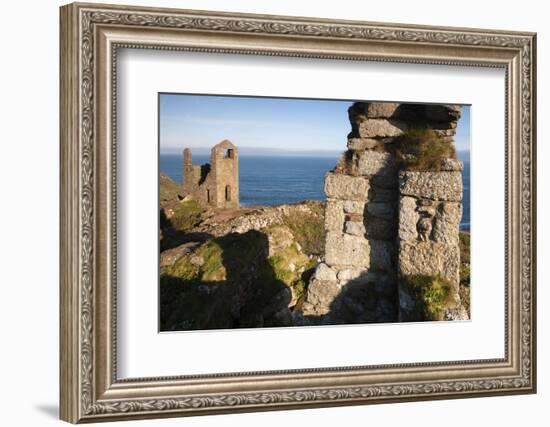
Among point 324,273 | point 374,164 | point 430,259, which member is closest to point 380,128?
point 374,164

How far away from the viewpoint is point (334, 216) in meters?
9.57

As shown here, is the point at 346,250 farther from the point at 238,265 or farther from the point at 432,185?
the point at 238,265

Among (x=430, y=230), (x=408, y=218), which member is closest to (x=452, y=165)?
(x=430, y=230)

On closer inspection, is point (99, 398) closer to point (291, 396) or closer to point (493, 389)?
point (291, 396)

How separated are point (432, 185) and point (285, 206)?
62.4 inches

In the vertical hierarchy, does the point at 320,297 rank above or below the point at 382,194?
below

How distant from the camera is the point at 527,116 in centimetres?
805

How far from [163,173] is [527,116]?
2.93 metres

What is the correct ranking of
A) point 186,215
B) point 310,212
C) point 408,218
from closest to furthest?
point 186,215
point 408,218
point 310,212

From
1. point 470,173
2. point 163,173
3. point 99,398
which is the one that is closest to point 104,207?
point 163,173

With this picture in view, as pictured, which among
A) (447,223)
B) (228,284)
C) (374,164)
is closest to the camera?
(228,284)

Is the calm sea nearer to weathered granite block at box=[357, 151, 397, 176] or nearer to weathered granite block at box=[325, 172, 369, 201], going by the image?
weathered granite block at box=[325, 172, 369, 201]

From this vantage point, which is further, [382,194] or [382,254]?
[382,194]

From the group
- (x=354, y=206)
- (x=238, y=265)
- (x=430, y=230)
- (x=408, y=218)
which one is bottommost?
(x=238, y=265)
